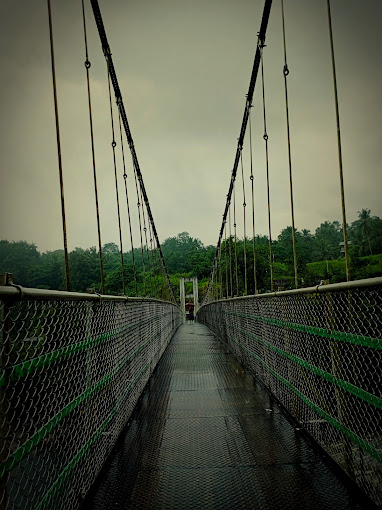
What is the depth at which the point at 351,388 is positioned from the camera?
A: 1.69m

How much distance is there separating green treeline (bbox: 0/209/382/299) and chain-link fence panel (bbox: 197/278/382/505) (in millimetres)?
293

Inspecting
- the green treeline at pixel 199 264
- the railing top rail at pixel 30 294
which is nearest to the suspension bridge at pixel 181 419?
the railing top rail at pixel 30 294

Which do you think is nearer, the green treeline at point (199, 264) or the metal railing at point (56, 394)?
the metal railing at point (56, 394)

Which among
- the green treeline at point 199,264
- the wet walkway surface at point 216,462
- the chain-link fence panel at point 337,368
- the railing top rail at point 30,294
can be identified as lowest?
the wet walkway surface at point 216,462

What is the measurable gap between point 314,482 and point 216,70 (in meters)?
14.0

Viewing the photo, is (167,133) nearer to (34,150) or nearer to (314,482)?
(34,150)

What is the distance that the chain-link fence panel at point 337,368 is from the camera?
1505 mm

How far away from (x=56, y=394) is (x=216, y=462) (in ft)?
3.06

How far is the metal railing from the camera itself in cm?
108

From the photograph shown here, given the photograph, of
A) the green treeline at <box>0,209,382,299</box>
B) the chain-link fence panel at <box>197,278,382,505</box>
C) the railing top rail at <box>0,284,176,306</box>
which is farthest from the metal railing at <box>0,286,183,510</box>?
the green treeline at <box>0,209,382,299</box>

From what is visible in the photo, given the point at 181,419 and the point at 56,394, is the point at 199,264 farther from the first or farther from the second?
the point at 56,394

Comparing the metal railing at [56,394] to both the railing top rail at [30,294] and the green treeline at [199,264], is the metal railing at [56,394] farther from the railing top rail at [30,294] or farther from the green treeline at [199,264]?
the green treeline at [199,264]

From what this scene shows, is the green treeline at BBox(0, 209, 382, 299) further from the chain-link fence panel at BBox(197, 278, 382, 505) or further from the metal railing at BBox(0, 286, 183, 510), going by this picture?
the metal railing at BBox(0, 286, 183, 510)

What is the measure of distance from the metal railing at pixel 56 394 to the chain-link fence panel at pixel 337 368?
0.97 m
